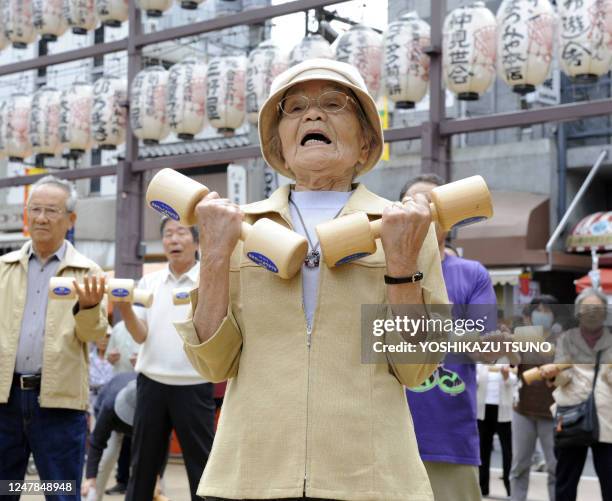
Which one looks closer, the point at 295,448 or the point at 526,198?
the point at 295,448

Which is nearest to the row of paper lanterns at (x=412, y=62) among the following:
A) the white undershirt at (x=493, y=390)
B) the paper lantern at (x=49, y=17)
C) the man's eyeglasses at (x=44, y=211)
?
the paper lantern at (x=49, y=17)

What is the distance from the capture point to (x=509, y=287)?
16.2 m

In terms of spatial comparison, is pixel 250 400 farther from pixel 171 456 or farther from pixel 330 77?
pixel 171 456

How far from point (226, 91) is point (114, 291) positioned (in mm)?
5803

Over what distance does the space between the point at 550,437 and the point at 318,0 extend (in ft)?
15.8

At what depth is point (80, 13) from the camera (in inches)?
448

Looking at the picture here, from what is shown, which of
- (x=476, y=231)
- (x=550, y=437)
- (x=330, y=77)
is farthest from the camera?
(x=476, y=231)

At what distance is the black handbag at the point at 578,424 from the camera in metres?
5.76

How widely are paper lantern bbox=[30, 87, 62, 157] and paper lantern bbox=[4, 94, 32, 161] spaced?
0.22m

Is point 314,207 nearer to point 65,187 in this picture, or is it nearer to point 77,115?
point 65,187

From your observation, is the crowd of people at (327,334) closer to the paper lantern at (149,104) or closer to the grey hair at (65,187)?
the grey hair at (65,187)

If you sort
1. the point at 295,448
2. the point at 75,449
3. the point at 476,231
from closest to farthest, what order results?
the point at 295,448, the point at 75,449, the point at 476,231

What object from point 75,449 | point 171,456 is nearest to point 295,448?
point 75,449

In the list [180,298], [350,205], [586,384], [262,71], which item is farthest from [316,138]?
[262,71]
